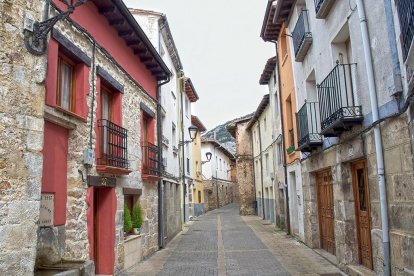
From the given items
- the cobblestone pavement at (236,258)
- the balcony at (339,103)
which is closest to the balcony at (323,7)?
the balcony at (339,103)

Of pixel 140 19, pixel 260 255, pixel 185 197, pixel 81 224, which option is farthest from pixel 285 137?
pixel 81 224

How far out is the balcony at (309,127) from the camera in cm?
900

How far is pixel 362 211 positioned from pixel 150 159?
18.2 feet

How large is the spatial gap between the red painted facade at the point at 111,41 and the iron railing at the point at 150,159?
5.20 ft

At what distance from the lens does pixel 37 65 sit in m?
4.44

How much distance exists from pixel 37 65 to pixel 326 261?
7.03 m

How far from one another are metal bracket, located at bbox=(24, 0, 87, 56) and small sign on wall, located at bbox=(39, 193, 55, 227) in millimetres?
1996

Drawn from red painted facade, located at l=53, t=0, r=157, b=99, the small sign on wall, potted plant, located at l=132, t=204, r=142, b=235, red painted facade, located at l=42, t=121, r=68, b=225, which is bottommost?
potted plant, located at l=132, t=204, r=142, b=235

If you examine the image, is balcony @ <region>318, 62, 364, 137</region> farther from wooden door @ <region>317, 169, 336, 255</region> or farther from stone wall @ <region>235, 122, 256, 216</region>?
stone wall @ <region>235, 122, 256, 216</region>

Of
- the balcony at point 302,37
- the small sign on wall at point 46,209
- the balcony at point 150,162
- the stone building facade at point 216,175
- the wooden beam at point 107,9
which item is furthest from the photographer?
the stone building facade at point 216,175

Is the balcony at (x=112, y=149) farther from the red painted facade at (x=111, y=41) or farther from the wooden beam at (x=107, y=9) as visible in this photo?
the wooden beam at (x=107, y=9)

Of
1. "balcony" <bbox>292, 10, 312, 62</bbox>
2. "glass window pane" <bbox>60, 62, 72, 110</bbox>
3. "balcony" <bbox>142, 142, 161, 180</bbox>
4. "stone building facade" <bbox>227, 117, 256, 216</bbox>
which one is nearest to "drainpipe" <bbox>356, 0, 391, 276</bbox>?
"balcony" <bbox>292, 10, 312, 62</bbox>

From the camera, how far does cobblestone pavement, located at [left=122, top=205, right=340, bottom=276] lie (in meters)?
8.02

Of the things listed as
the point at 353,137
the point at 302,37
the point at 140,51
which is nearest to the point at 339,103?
the point at 353,137
